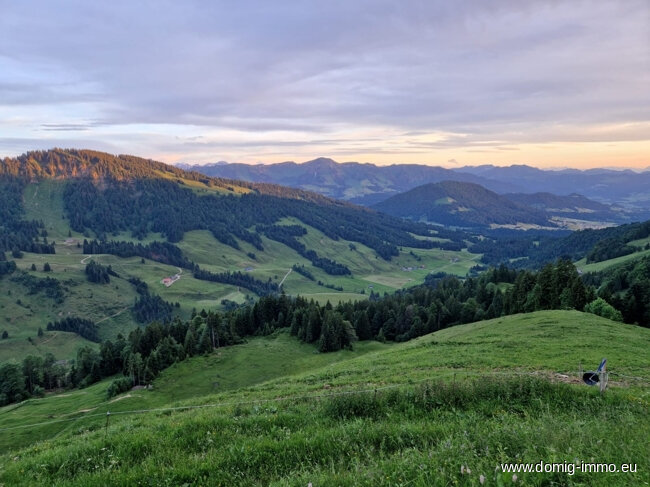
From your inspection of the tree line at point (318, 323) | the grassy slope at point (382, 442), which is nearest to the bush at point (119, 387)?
the tree line at point (318, 323)

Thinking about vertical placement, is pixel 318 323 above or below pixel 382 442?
below

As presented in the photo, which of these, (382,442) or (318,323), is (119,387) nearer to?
(318,323)

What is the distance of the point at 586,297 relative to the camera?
65188 mm

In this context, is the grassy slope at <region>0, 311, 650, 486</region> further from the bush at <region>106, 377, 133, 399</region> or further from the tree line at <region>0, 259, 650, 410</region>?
the bush at <region>106, 377, 133, 399</region>

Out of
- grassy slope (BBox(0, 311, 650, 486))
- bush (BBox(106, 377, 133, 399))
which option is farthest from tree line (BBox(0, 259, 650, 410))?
grassy slope (BBox(0, 311, 650, 486))

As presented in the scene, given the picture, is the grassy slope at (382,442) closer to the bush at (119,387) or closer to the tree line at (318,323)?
the tree line at (318,323)

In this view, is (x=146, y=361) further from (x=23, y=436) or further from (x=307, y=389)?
(x=307, y=389)

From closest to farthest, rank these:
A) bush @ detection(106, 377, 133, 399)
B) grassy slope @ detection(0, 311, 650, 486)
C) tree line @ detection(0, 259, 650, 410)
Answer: grassy slope @ detection(0, 311, 650, 486) → bush @ detection(106, 377, 133, 399) → tree line @ detection(0, 259, 650, 410)

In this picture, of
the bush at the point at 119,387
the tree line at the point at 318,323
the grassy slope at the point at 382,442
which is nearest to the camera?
the grassy slope at the point at 382,442

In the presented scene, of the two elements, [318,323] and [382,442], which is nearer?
[382,442]

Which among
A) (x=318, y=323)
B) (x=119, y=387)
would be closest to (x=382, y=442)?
(x=119, y=387)

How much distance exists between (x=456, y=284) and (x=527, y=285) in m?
55.3

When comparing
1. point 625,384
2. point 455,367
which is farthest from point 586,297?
point 625,384

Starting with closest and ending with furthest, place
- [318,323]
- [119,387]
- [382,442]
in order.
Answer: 1. [382,442]
2. [119,387]
3. [318,323]
